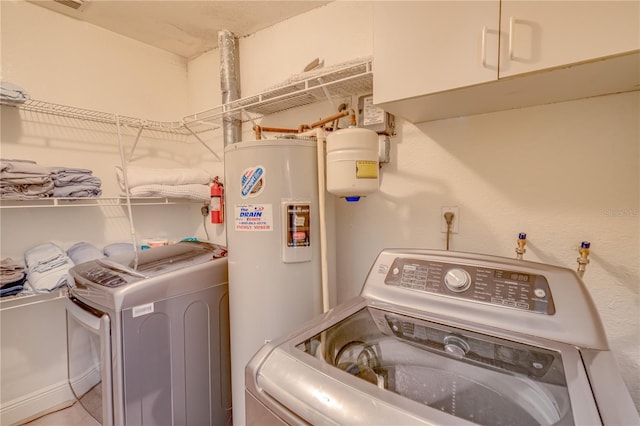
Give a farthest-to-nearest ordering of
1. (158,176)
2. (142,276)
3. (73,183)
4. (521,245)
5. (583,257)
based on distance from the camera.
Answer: (158,176), (73,183), (142,276), (521,245), (583,257)

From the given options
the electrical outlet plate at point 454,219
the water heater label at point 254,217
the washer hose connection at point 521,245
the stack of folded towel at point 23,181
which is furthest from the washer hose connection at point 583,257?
the stack of folded towel at point 23,181

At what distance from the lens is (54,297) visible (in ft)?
6.22

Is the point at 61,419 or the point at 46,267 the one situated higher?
the point at 46,267

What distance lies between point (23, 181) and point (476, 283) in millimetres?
2277

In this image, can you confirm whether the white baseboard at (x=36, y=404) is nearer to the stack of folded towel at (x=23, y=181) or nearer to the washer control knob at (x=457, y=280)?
the stack of folded towel at (x=23, y=181)

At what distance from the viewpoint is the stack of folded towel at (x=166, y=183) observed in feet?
6.69

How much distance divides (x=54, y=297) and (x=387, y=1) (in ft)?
8.12

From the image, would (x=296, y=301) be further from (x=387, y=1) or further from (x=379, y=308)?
(x=387, y=1)

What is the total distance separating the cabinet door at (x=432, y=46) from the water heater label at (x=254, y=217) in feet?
2.13

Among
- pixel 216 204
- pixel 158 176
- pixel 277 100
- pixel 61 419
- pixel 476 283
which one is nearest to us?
pixel 476 283

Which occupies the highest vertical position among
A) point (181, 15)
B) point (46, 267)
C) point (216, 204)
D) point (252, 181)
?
point (181, 15)

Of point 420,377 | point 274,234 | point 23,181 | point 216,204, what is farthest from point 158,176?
point 420,377

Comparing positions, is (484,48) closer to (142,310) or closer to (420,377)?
(420,377)

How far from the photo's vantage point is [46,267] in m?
1.73
